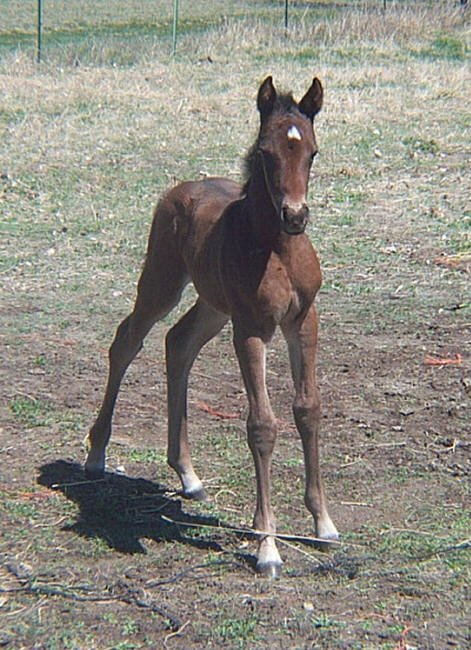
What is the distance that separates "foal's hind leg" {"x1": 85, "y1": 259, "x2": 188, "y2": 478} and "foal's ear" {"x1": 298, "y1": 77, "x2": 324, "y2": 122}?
4.53 ft

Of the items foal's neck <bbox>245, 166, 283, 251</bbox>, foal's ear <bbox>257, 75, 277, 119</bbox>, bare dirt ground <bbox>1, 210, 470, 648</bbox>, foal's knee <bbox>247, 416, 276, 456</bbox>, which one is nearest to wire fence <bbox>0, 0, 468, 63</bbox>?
bare dirt ground <bbox>1, 210, 470, 648</bbox>

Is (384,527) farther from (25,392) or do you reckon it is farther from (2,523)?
(25,392)

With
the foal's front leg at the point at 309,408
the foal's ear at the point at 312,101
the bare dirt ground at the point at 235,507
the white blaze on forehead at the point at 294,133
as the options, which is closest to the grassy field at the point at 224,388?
the bare dirt ground at the point at 235,507

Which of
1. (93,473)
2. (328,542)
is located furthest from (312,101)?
(93,473)

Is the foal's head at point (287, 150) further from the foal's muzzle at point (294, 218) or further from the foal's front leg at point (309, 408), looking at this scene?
the foal's front leg at point (309, 408)

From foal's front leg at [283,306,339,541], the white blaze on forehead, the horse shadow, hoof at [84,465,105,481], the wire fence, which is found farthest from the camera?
the wire fence

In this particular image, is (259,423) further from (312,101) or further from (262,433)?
(312,101)

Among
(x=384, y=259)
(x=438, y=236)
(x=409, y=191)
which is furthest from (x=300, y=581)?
(x=409, y=191)

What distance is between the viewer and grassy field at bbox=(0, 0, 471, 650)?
4871 mm

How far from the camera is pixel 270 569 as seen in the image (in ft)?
17.1

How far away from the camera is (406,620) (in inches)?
183

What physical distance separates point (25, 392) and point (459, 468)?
287 cm

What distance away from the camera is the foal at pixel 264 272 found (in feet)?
16.6

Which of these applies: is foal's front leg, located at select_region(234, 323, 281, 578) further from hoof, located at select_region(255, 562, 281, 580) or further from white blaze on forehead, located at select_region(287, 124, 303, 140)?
white blaze on forehead, located at select_region(287, 124, 303, 140)
